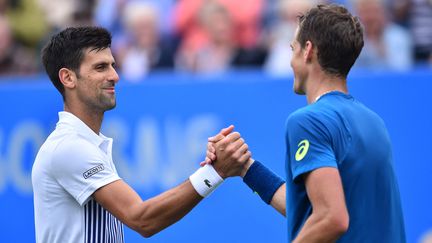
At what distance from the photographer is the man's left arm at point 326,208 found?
383 centimetres

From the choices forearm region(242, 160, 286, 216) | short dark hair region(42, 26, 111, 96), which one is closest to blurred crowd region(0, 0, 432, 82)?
short dark hair region(42, 26, 111, 96)

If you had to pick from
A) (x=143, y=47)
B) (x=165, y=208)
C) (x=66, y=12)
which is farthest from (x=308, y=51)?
Answer: (x=66, y=12)

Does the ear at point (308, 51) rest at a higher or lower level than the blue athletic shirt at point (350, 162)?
higher

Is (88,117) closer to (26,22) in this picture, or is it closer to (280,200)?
(280,200)

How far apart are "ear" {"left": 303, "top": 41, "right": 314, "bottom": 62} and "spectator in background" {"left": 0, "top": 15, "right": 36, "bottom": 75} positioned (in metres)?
6.56

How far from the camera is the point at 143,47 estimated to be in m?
9.98

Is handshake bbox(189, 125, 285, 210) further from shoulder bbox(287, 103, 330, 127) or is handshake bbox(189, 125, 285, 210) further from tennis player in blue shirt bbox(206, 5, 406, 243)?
shoulder bbox(287, 103, 330, 127)

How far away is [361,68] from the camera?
8758mm

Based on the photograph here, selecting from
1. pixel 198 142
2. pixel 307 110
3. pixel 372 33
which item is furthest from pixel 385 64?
pixel 307 110

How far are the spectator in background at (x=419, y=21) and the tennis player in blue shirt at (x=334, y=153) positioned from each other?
4841mm

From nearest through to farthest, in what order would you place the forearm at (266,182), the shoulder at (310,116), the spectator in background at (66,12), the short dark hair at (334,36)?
the shoulder at (310,116) → the short dark hair at (334,36) → the forearm at (266,182) → the spectator in background at (66,12)

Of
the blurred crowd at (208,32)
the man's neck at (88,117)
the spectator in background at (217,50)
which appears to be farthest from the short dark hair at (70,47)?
the spectator in background at (217,50)

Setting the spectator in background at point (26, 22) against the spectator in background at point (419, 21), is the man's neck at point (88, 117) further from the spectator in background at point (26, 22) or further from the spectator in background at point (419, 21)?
the spectator in background at point (26, 22)

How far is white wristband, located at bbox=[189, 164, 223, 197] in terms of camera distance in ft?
15.4
